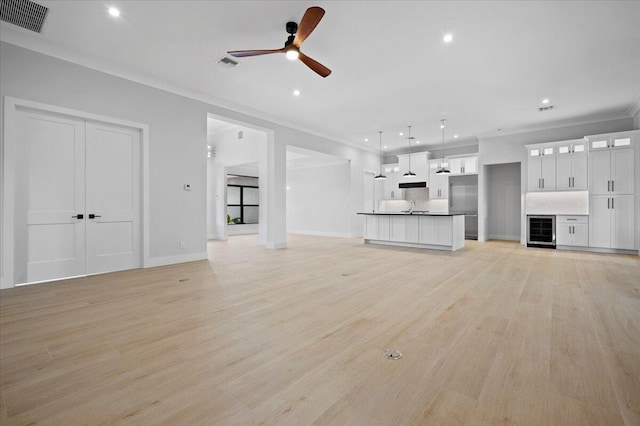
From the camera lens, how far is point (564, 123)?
765 cm

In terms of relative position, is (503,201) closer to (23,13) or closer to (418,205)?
(418,205)

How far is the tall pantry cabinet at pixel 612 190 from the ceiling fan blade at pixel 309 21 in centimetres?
757

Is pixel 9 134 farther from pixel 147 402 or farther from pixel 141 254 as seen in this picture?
pixel 147 402

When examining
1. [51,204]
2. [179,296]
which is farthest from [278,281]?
[51,204]

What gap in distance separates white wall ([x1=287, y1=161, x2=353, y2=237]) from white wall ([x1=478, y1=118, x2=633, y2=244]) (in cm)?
422

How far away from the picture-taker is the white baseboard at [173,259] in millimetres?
5133

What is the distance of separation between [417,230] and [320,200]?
4.71 metres

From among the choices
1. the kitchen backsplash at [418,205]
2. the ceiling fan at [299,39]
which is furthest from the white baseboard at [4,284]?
the kitchen backsplash at [418,205]

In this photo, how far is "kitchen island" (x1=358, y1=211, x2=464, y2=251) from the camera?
696 centimetres

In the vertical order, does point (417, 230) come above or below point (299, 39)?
below

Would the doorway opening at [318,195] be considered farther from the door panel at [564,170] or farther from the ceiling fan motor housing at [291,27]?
the ceiling fan motor housing at [291,27]

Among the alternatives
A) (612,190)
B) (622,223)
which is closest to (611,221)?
(622,223)

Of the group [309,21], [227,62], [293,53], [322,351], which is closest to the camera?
[322,351]

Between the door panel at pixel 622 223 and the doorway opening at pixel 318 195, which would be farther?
the doorway opening at pixel 318 195
